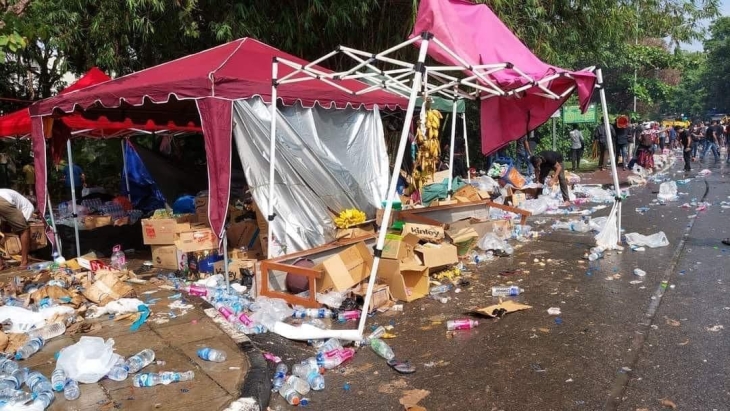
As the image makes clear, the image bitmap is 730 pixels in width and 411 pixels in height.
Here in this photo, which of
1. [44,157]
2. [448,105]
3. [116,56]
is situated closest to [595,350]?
[44,157]

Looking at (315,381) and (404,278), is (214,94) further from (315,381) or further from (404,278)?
(315,381)

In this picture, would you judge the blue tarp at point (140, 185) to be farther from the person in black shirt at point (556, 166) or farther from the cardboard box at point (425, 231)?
the person in black shirt at point (556, 166)

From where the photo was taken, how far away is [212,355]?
4.22m

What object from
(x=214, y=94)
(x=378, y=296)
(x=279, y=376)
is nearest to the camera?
(x=279, y=376)

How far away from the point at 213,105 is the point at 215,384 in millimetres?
3244

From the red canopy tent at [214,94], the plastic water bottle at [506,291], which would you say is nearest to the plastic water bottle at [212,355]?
the red canopy tent at [214,94]

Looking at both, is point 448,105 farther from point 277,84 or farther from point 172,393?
point 172,393

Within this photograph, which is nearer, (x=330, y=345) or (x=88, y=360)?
(x=88, y=360)

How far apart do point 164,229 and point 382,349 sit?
4.19 m

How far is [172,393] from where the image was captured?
12.2 feet

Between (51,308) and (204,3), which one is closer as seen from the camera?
(51,308)

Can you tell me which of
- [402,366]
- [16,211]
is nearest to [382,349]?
[402,366]

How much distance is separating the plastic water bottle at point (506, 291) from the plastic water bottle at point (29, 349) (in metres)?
4.32

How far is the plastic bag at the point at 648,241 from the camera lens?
25.0 feet
